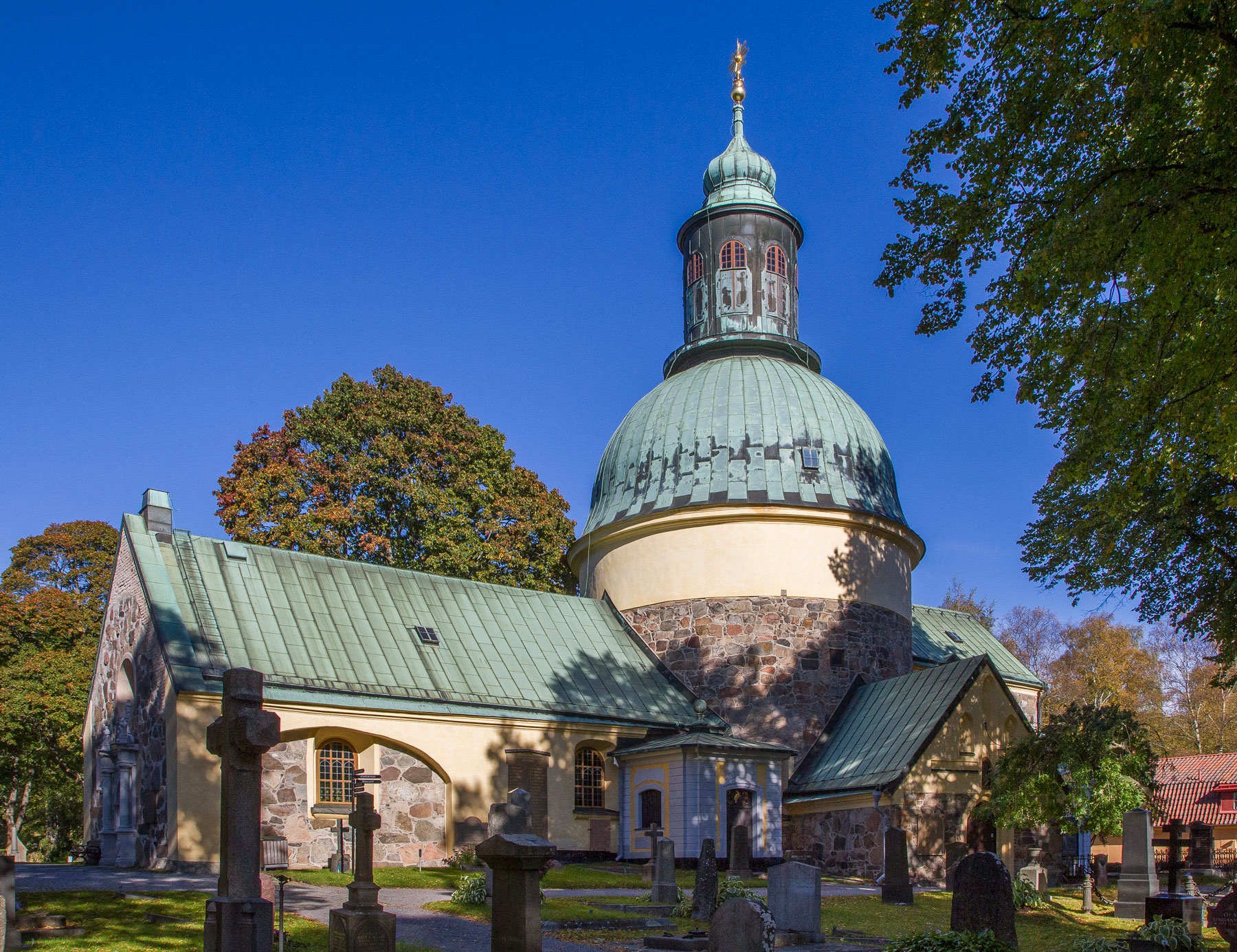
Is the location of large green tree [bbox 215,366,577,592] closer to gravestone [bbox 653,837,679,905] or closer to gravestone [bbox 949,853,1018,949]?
gravestone [bbox 653,837,679,905]

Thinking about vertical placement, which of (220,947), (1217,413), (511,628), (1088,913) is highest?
(1217,413)

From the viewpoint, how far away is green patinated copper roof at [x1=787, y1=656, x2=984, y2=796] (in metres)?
21.2

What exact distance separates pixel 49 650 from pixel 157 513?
12713 mm

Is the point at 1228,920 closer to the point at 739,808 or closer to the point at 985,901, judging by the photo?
the point at 985,901

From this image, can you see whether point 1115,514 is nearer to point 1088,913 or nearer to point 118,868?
point 1088,913

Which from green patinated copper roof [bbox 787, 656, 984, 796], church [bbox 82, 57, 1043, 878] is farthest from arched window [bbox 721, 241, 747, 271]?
green patinated copper roof [bbox 787, 656, 984, 796]

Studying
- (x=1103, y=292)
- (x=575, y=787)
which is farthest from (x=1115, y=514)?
(x=575, y=787)

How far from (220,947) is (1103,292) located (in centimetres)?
971

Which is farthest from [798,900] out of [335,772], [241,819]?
[335,772]

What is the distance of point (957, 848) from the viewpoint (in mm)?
20891

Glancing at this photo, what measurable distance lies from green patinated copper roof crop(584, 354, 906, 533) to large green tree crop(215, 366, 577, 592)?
3.84m

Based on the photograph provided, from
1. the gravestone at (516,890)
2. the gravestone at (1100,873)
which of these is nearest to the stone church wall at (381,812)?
the gravestone at (516,890)

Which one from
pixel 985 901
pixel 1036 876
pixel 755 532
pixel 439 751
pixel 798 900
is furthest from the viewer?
pixel 755 532

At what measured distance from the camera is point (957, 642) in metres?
33.5
